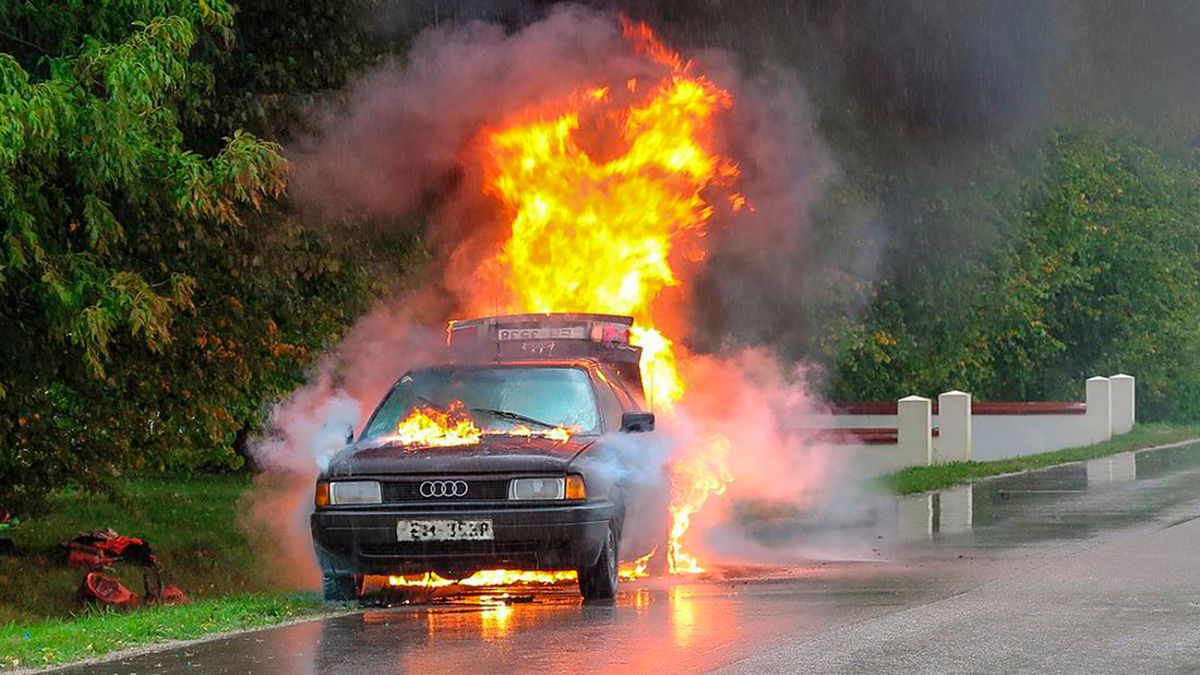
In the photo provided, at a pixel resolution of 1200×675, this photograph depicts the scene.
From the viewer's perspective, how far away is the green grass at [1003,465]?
24.7 metres

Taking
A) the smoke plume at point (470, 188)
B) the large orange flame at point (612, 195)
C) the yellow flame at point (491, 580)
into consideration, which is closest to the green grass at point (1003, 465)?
the smoke plume at point (470, 188)

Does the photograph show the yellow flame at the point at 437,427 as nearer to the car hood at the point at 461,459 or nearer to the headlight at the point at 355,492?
the car hood at the point at 461,459

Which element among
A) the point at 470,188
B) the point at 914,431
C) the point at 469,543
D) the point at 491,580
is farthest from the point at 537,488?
the point at 914,431

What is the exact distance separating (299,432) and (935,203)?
12.9 metres

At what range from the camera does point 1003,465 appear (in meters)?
28.9

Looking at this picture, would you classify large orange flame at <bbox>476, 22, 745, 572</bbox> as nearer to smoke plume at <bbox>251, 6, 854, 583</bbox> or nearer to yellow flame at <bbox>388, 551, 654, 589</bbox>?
smoke plume at <bbox>251, 6, 854, 583</bbox>

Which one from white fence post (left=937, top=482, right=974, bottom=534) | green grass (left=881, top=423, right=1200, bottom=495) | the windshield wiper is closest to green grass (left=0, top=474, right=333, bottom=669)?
the windshield wiper

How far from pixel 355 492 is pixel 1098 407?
28272 millimetres

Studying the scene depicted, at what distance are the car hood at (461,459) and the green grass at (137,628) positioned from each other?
0.94m

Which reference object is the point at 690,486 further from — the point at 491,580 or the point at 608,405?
the point at 491,580

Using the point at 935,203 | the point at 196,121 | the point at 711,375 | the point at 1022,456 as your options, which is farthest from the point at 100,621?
the point at 1022,456

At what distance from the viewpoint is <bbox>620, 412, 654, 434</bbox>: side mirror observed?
41.8ft

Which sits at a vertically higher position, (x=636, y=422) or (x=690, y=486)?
(x=636, y=422)

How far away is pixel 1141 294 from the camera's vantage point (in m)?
42.9
